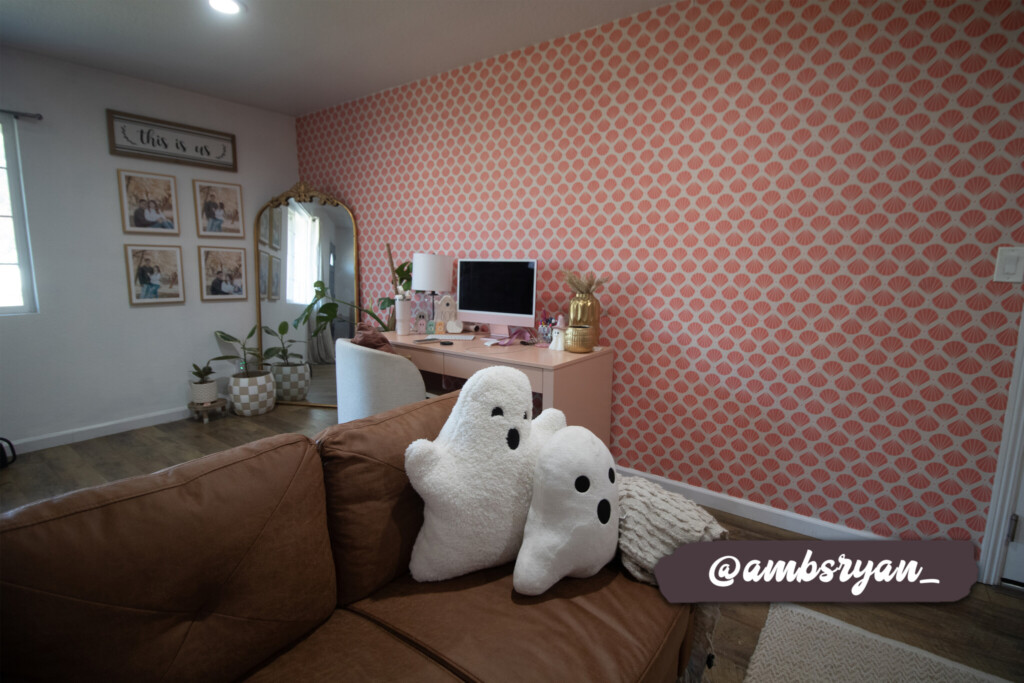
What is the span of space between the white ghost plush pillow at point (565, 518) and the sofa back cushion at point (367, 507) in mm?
293

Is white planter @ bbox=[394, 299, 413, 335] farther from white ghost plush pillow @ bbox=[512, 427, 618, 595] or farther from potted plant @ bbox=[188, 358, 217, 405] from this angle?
white ghost plush pillow @ bbox=[512, 427, 618, 595]

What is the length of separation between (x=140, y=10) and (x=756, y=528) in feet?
12.9

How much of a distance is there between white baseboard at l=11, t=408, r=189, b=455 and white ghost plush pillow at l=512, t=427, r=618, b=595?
3.62 m

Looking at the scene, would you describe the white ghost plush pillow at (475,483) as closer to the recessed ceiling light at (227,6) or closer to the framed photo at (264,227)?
the recessed ceiling light at (227,6)

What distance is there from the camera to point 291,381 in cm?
400

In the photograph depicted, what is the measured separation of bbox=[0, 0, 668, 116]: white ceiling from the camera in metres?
2.35

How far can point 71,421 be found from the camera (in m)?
3.19

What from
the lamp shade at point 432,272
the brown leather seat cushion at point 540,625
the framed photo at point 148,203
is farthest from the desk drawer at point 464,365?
the framed photo at point 148,203

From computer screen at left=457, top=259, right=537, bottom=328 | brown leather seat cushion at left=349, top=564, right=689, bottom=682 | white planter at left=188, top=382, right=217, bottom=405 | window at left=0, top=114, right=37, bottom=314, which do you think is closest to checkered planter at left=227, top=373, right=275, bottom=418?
white planter at left=188, top=382, right=217, bottom=405

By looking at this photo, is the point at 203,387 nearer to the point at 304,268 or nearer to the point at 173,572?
the point at 304,268

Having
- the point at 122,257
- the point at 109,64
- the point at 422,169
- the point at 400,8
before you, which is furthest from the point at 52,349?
the point at 400,8

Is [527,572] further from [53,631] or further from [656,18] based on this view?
[656,18]

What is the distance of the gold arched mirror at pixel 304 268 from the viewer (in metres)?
3.97

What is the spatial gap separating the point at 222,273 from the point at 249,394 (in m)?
1.02
